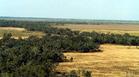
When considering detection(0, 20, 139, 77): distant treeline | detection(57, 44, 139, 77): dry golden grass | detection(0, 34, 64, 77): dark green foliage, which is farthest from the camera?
detection(57, 44, 139, 77): dry golden grass

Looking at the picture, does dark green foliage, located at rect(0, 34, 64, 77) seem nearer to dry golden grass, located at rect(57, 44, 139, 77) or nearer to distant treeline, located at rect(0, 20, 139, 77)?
distant treeline, located at rect(0, 20, 139, 77)

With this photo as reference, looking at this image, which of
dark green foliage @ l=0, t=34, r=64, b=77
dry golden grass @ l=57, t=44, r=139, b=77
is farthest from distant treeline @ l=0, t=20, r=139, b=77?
dry golden grass @ l=57, t=44, r=139, b=77

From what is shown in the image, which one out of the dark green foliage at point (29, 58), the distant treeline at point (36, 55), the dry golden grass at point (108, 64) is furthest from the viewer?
the dry golden grass at point (108, 64)

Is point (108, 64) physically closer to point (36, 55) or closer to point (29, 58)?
point (36, 55)

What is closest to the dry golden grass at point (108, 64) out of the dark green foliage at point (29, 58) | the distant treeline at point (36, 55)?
the dark green foliage at point (29, 58)

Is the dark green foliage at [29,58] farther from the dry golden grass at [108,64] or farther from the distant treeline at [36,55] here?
the dry golden grass at [108,64]

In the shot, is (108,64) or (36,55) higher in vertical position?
(36,55)

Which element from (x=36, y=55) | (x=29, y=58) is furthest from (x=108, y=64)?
(x=29, y=58)

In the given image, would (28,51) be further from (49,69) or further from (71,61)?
(49,69)

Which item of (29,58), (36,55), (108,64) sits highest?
(36,55)

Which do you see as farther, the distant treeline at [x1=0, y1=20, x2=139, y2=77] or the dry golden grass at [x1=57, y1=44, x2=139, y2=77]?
the dry golden grass at [x1=57, y1=44, x2=139, y2=77]

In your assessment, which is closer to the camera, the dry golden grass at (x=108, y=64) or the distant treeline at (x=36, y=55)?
the distant treeline at (x=36, y=55)

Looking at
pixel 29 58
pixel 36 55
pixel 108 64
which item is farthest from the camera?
pixel 108 64

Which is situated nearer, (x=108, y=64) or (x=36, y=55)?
(x=36, y=55)
